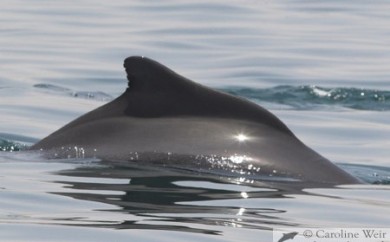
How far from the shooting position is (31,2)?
27.6 metres

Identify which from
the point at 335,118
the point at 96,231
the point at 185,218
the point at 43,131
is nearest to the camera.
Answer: the point at 96,231

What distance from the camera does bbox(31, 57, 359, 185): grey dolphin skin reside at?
384 inches

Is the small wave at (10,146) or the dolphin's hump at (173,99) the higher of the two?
the dolphin's hump at (173,99)

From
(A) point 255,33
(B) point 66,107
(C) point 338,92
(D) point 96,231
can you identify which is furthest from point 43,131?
(A) point 255,33

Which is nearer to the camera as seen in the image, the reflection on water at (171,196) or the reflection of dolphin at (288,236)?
the reflection of dolphin at (288,236)

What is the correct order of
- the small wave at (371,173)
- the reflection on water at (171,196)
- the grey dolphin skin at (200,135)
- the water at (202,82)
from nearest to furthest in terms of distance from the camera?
1. the reflection on water at (171,196)
2. the water at (202,82)
3. the grey dolphin skin at (200,135)
4. the small wave at (371,173)

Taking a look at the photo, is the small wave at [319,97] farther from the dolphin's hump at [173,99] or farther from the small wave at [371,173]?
the dolphin's hump at [173,99]

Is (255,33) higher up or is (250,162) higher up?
(255,33)

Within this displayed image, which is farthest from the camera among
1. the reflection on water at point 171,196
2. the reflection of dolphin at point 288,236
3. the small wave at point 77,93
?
the small wave at point 77,93

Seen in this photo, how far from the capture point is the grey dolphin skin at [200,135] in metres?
9.77

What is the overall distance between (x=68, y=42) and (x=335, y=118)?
7.27 meters

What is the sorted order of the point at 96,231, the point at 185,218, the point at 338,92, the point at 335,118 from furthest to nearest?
the point at 338,92 → the point at 335,118 → the point at 185,218 → the point at 96,231

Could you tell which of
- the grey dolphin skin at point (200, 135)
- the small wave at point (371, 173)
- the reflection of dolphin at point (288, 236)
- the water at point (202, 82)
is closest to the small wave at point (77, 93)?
the water at point (202, 82)

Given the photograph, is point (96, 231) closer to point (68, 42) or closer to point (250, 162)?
point (250, 162)
